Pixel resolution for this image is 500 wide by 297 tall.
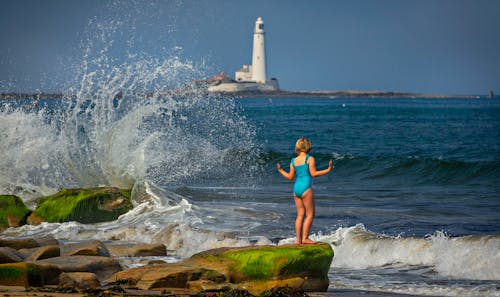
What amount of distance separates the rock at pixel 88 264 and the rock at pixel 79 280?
0.62ft

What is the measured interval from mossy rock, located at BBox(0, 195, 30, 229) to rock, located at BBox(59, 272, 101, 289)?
5.99 meters

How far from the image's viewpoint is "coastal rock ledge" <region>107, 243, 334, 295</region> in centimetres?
805

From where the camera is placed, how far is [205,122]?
45.3m

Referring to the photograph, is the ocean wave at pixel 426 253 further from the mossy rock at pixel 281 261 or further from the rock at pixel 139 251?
the mossy rock at pixel 281 261

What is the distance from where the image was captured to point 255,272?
812 cm

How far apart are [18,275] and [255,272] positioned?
2468 millimetres

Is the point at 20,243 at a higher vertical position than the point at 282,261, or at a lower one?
lower

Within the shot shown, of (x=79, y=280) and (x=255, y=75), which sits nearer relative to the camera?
(x=79, y=280)

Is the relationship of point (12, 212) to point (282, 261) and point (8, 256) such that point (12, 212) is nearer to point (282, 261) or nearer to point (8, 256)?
point (8, 256)

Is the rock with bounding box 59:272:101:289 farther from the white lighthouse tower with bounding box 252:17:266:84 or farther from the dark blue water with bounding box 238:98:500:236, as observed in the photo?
the white lighthouse tower with bounding box 252:17:266:84

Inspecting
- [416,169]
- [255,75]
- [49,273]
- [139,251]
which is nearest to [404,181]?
[416,169]

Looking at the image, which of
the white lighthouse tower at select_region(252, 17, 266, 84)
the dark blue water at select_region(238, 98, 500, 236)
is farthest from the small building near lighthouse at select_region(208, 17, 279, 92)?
the dark blue water at select_region(238, 98, 500, 236)

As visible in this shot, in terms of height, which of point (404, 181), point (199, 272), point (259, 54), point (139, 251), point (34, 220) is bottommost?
point (404, 181)

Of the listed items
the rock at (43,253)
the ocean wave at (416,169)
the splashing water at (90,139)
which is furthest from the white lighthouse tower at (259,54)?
the rock at (43,253)
